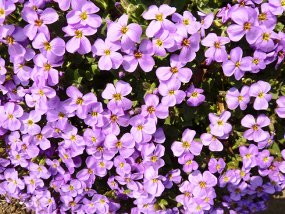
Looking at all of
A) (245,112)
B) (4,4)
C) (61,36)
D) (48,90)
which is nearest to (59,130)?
(48,90)

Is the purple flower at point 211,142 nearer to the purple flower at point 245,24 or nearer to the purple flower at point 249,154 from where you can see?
the purple flower at point 249,154

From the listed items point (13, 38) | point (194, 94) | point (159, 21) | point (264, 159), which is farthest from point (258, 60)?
point (13, 38)

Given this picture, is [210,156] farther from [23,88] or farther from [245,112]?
[23,88]

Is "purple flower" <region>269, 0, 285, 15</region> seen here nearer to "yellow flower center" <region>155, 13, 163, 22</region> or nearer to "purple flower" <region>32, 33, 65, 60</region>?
"yellow flower center" <region>155, 13, 163, 22</region>

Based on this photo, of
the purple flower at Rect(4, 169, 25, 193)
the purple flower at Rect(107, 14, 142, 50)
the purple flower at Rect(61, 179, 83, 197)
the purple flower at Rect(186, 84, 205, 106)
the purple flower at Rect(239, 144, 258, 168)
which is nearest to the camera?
the purple flower at Rect(107, 14, 142, 50)

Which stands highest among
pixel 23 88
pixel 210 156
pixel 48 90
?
pixel 48 90

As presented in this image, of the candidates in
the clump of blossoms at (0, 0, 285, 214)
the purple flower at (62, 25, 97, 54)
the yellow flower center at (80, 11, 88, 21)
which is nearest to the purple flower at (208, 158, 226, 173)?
the clump of blossoms at (0, 0, 285, 214)

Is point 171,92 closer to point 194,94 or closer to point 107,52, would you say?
point 194,94
